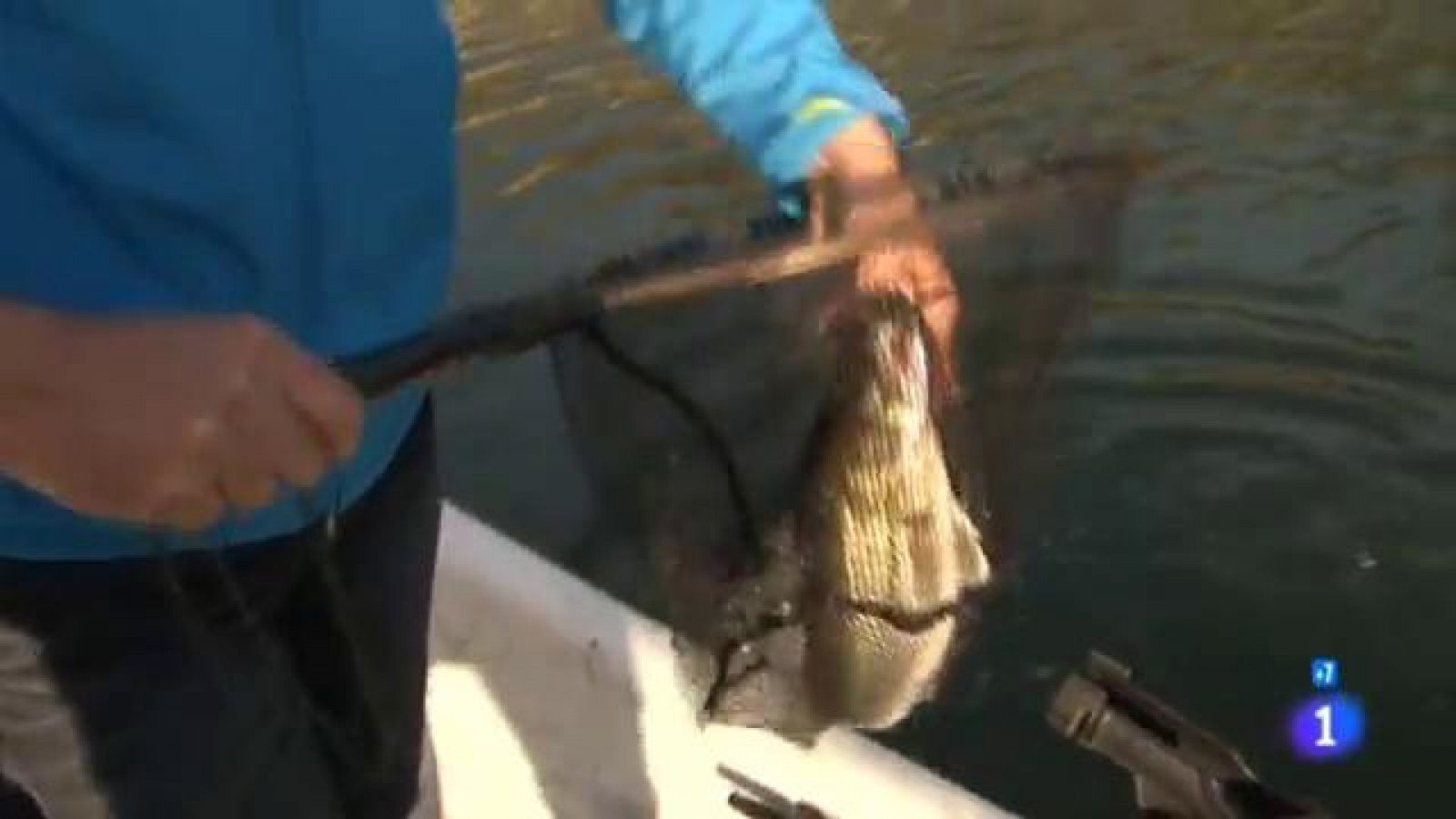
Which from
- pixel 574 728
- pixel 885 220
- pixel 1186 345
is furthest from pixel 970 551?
pixel 1186 345

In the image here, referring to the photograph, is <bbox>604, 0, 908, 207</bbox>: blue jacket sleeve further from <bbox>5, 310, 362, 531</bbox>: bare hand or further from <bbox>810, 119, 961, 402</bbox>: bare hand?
<bbox>5, 310, 362, 531</bbox>: bare hand

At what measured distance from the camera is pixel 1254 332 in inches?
262

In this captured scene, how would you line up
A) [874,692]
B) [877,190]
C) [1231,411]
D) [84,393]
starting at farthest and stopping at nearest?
[1231,411] → [874,692] → [877,190] → [84,393]

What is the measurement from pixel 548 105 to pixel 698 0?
8111 mm

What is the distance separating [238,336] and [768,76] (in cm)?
63

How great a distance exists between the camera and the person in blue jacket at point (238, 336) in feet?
4.88

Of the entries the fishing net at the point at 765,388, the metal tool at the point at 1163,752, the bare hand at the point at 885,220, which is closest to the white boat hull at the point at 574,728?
the fishing net at the point at 765,388

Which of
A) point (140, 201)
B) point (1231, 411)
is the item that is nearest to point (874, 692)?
point (140, 201)

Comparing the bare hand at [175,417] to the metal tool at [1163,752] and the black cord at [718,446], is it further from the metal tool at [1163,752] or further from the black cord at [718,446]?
the metal tool at [1163,752]

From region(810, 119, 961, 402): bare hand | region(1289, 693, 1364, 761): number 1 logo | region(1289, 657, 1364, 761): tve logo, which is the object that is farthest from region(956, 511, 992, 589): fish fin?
region(1289, 657, 1364, 761): tve logo

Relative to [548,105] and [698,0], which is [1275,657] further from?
[548,105]

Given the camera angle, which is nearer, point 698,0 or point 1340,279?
point 698,0

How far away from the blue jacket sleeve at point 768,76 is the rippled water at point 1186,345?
0.40 meters

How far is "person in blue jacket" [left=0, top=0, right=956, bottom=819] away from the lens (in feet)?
4.88
